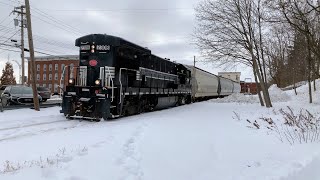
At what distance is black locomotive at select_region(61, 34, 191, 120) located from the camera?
14.3m

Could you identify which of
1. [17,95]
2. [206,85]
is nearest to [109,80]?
[17,95]

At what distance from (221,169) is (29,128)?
765 cm

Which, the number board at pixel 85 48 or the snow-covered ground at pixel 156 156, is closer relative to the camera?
the snow-covered ground at pixel 156 156

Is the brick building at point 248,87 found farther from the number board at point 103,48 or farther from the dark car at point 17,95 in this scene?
the number board at point 103,48

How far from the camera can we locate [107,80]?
583 inches

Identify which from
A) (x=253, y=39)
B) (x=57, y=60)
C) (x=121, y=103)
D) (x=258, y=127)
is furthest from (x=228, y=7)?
(x=57, y=60)

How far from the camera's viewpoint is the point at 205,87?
3812 cm

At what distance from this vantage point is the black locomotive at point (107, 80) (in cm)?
1428

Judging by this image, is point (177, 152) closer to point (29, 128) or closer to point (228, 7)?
point (29, 128)

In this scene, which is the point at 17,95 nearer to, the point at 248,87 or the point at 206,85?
the point at 206,85

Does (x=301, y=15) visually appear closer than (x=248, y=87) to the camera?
Yes

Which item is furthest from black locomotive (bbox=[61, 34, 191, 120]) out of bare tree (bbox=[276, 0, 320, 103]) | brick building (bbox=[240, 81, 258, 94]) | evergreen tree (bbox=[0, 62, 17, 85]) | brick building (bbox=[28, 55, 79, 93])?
brick building (bbox=[28, 55, 79, 93])

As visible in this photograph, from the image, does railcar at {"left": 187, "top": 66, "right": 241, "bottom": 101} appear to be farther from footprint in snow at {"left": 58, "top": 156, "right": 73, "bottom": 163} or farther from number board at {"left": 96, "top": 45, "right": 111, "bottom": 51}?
footprint in snow at {"left": 58, "top": 156, "right": 73, "bottom": 163}

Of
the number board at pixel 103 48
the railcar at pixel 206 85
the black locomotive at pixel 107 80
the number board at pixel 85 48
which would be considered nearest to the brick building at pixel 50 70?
the railcar at pixel 206 85
